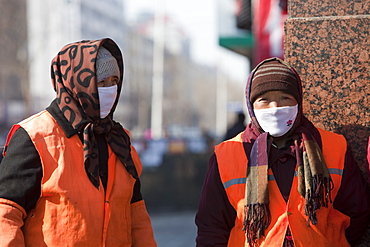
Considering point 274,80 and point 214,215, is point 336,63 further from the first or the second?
point 214,215

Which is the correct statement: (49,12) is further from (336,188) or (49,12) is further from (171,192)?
(336,188)

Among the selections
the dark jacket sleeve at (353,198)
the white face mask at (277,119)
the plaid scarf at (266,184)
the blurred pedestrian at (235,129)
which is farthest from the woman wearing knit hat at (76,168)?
the blurred pedestrian at (235,129)

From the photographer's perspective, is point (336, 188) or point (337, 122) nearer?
point (336, 188)

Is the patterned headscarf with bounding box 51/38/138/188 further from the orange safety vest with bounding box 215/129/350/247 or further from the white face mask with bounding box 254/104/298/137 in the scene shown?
the white face mask with bounding box 254/104/298/137

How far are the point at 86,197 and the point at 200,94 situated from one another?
107 metres

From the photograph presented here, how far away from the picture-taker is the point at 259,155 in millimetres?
3027

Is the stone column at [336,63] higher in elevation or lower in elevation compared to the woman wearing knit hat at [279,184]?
higher

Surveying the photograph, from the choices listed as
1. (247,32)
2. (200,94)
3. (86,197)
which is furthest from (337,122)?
(200,94)

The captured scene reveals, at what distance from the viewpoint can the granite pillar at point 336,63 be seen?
372 centimetres

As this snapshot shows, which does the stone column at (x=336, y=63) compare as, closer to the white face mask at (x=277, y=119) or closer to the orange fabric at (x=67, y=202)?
the white face mask at (x=277, y=119)

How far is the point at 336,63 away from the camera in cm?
375

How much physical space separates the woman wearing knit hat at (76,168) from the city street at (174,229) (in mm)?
6259

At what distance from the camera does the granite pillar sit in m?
3.72

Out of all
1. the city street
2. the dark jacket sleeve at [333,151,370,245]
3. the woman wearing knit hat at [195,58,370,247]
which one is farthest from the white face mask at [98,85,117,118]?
the city street
